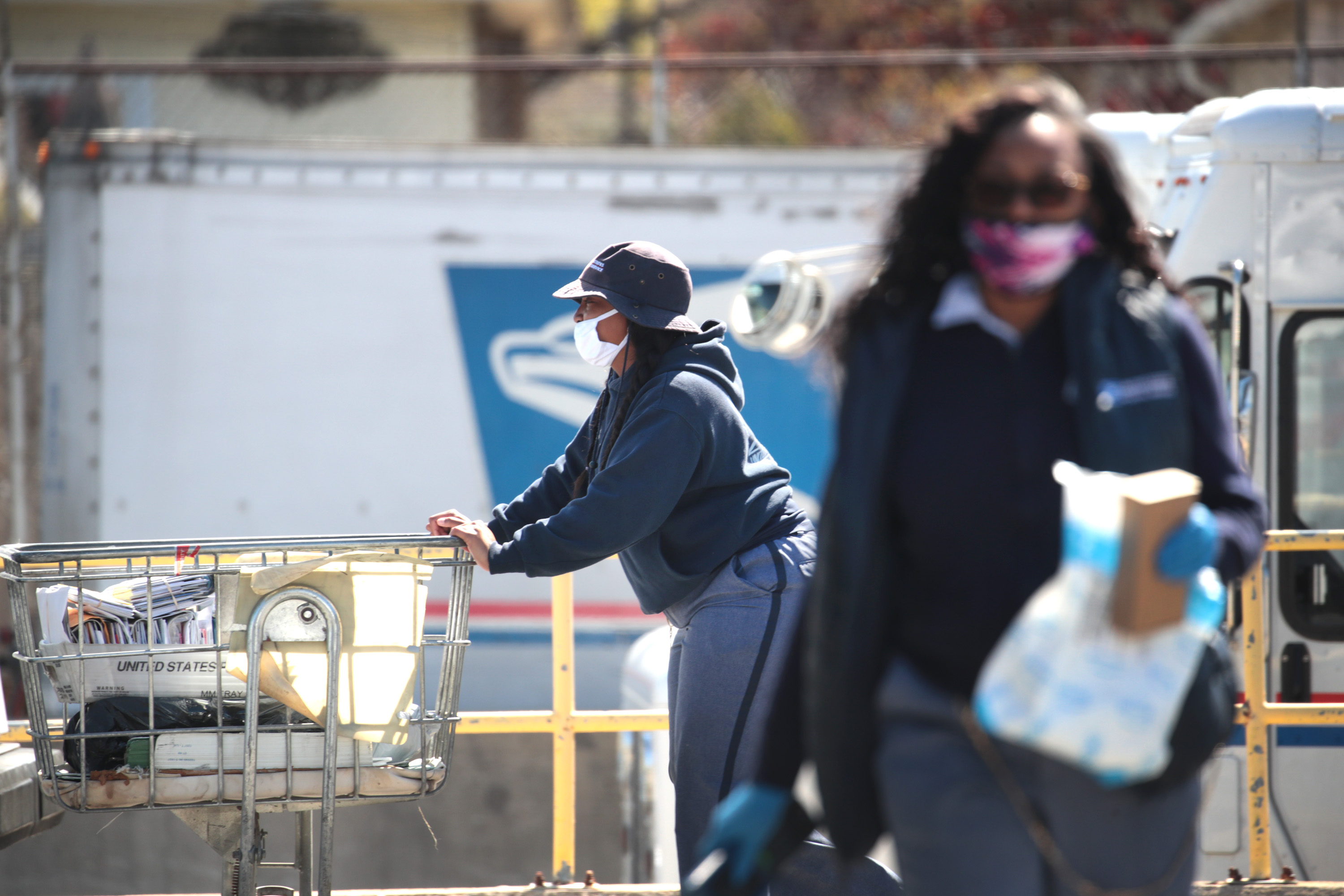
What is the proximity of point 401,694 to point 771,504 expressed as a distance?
102 centimetres

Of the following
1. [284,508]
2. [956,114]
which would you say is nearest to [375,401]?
[284,508]

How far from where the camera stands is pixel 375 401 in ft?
25.1

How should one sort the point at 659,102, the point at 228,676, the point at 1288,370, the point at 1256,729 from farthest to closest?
the point at 659,102 < the point at 1288,370 < the point at 1256,729 < the point at 228,676

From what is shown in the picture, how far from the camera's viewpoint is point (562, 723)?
12.8 ft

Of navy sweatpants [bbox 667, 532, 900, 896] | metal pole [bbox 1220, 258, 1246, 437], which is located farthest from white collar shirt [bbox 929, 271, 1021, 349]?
metal pole [bbox 1220, 258, 1246, 437]

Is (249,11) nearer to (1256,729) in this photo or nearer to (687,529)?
(687,529)

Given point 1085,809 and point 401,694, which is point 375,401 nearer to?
point 401,694

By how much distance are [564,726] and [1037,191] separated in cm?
258

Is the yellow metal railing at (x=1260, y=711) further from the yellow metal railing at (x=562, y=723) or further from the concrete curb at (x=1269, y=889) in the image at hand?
the yellow metal railing at (x=562, y=723)

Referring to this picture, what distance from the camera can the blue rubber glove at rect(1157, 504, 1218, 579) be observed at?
1671 mm

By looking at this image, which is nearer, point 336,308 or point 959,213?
point 959,213

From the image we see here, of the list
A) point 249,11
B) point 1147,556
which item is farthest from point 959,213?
point 249,11

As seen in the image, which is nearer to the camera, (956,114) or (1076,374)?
(1076,374)

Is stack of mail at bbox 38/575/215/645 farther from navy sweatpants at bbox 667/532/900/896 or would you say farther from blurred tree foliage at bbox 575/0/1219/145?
blurred tree foliage at bbox 575/0/1219/145
